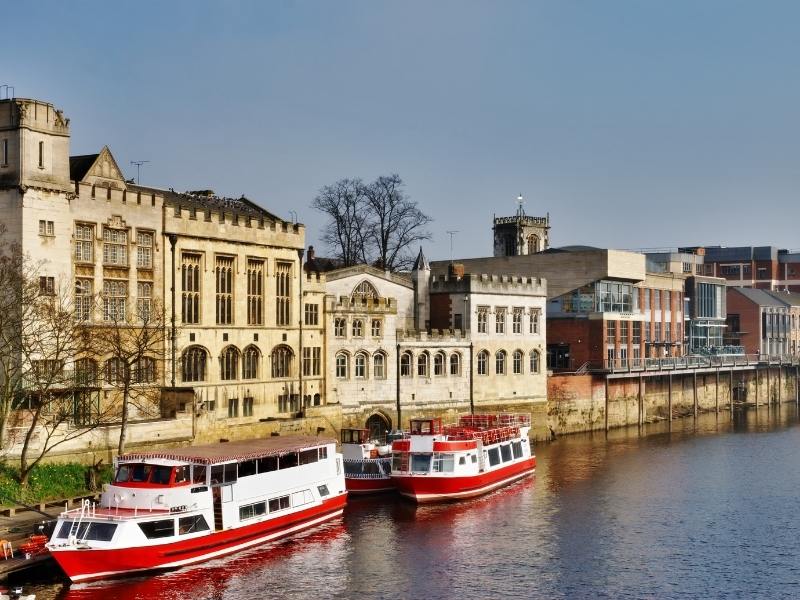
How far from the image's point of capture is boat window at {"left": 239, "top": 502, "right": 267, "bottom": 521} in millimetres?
53625

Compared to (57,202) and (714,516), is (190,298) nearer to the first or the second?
(57,202)

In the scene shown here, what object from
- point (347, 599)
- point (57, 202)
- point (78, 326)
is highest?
point (57, 202)

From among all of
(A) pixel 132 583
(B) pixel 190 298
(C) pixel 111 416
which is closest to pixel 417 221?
(B) pixel 190 298

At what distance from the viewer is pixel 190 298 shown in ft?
227

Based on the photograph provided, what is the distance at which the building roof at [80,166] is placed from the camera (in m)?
65.3

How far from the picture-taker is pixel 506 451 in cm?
7381

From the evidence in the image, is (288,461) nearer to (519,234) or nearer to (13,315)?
(13,315)

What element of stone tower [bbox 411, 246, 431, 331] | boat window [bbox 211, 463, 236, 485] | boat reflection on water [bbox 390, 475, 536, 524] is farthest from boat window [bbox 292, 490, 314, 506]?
stone tower [bbox 411, 246, 431, 331]

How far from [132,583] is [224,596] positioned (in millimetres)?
4362

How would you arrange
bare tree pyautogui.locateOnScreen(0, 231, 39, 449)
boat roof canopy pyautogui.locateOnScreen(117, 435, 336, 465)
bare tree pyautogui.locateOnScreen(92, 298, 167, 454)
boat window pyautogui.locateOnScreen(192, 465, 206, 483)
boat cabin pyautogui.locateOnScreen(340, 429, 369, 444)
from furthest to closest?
1. boat cabin pyautogui.locateOnScreen(340, 429, 369, 444)
2. bare tree pyautogui.locateOnScreen(92, 298, 167, 454)
3. bare tree pyautogui.locateOnScreen(0, 231, 39, 449)
4. boat window pyautogui.locateOnScreen(192, 465, 206, 483)
5. boat roof canopy pyautogui.locateOnScreen(117, 435, 336, 465)

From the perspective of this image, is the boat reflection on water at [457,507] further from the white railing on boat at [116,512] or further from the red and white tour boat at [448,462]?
the white railing on boat at [116,512]

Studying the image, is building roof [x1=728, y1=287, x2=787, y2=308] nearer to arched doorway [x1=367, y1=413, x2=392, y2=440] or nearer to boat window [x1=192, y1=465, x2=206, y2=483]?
arched doorway [x1=367, y1=413, x2=392, y2=440]

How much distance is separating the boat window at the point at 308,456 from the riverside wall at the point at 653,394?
3957cm

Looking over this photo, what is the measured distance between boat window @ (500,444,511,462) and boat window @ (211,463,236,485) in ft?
79.6
